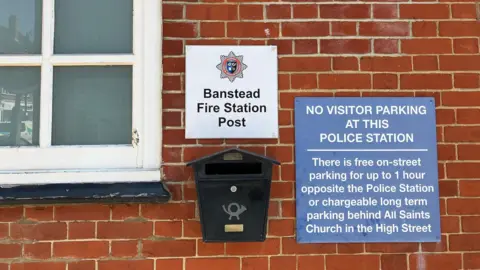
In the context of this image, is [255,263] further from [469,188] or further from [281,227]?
[469,188]

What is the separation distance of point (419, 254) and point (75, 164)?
6.49 ft

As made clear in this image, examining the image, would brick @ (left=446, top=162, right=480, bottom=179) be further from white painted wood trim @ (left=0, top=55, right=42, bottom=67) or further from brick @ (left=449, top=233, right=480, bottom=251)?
white painted wood trim @ (left=0, top=55, right=42, bottom=67)

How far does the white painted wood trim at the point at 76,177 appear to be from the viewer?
7.70 ft

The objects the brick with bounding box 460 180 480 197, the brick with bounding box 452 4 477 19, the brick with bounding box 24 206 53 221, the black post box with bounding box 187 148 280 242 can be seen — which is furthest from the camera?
the brick with bounding box 452 4 477 19

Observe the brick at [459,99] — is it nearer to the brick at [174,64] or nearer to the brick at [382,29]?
the brick at [382,29]

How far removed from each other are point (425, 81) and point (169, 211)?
1.63 m

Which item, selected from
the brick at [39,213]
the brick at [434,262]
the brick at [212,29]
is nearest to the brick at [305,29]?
the brick at [212,29]

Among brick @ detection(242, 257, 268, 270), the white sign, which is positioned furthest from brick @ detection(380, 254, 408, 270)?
the white sign

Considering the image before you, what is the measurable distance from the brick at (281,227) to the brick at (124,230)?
657 millimetres

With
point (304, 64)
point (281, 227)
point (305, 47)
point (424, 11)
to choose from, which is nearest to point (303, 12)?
point (305, 47)

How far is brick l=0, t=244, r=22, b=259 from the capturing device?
2297mm

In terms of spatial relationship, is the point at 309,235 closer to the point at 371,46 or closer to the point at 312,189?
the point at 312,189

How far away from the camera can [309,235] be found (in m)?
2.35

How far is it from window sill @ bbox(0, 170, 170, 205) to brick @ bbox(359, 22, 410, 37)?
4.73ft
